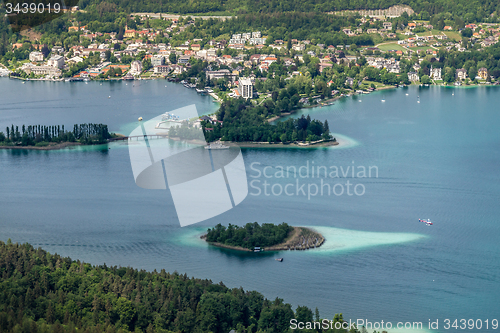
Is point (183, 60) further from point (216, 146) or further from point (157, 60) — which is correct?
point (216, 146)

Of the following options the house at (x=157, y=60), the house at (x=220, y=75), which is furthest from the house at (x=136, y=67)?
the house at (x=220, y=75)

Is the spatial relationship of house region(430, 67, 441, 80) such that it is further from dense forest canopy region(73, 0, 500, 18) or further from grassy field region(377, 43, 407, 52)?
dense forest canopy region(73, 0, 500, 18)

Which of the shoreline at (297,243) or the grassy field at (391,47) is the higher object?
the grassy field at (391,47)

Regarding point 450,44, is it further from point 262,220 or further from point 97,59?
point 262,220

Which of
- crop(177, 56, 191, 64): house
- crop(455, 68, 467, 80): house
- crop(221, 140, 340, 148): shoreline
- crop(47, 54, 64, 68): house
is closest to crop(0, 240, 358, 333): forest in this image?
crop(221, 140, 340, 148): shoreline

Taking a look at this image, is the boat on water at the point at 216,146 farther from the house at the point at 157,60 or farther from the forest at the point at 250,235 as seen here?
the house at the point at 157,60

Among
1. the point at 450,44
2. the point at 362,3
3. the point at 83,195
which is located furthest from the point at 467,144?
the point at 362,3

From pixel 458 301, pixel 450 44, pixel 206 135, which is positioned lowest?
pixel 458 301
